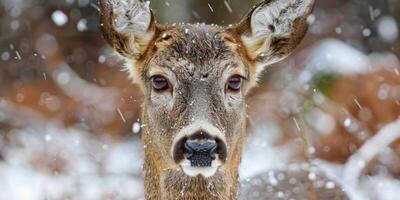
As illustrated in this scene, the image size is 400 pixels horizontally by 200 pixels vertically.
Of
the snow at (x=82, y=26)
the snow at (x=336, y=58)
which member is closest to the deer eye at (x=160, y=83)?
the snow at (x=336, y=58)

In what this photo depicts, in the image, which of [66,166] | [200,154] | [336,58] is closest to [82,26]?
[336,58]

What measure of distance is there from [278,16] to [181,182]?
141cm

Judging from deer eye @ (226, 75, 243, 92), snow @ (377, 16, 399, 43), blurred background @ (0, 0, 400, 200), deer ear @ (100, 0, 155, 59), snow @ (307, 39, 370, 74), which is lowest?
snow @ (377, 16, 399, 43)

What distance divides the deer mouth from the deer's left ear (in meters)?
1.19

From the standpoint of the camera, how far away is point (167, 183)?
246 inches

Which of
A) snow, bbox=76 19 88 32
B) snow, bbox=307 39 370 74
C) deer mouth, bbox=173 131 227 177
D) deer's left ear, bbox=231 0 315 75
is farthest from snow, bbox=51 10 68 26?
deer mouth, bbox=173 131 227 177

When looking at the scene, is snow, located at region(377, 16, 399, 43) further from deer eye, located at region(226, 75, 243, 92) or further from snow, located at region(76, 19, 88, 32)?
deer eye, located at region(226, 75, 243, 92)

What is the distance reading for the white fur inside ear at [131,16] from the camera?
6.61 metres

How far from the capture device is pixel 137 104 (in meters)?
10.5

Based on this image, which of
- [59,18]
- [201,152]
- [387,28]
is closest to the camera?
[201,152]

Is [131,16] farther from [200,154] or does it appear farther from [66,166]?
[66,166]

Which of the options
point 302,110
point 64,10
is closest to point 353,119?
point 302,110

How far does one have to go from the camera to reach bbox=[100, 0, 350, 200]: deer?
597 centimetres

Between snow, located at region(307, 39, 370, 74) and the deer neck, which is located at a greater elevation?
the deer neck
